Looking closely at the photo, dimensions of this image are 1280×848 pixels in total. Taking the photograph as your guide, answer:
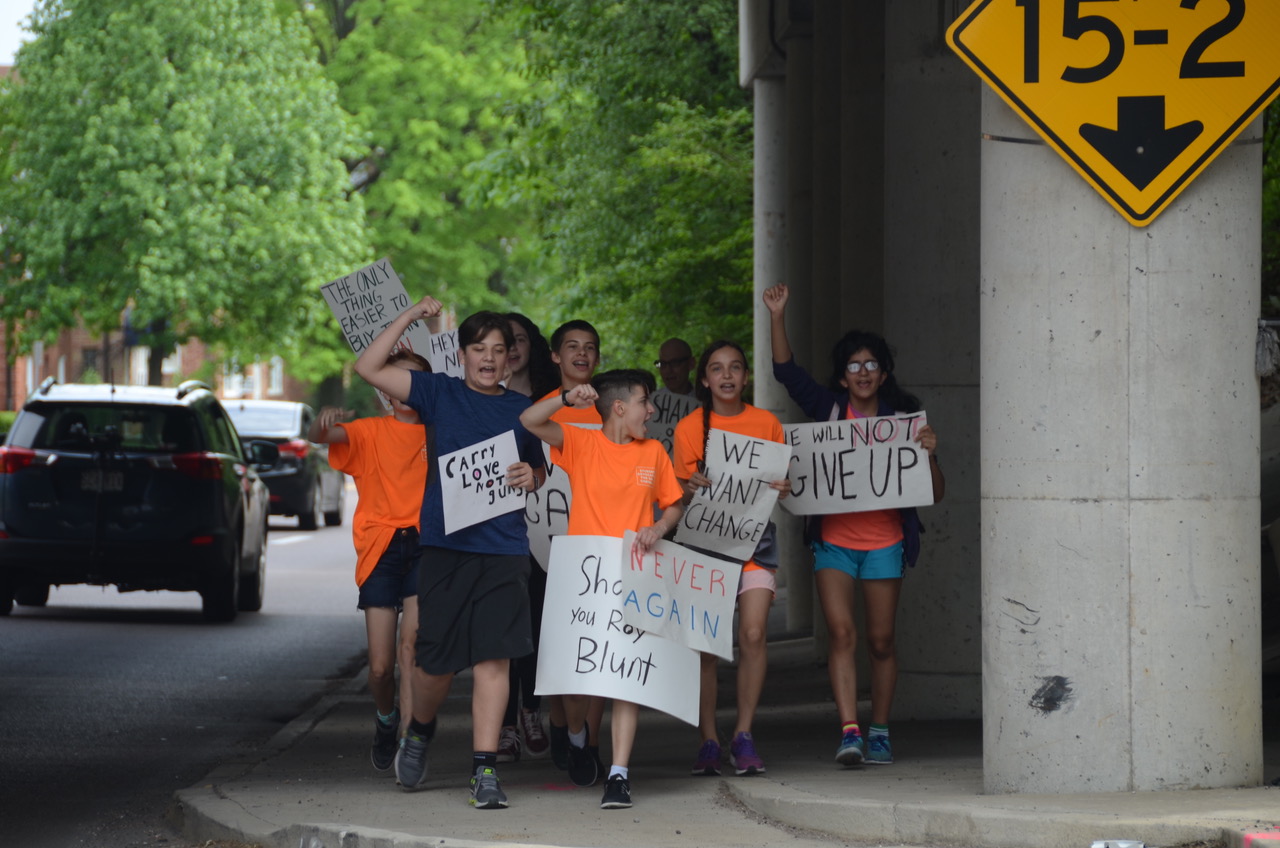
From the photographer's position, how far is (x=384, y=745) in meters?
9.32

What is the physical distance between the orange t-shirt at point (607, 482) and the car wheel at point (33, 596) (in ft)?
38.0

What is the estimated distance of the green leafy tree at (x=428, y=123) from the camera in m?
52.9

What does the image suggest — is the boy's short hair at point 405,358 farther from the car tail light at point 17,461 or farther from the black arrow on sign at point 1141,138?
the car tail light at point 17,461

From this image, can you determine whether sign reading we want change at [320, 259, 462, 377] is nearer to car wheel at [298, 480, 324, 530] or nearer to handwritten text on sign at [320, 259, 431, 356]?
handwritten text on sign at [320, 259, 431, 356]

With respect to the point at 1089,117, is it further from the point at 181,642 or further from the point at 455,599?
the point at 181,642

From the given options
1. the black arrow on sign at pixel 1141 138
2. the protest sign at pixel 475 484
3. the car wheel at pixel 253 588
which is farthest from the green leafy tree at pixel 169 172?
the black arrow on sign at pixel 1141 138

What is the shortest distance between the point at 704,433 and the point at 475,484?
4.07 ft

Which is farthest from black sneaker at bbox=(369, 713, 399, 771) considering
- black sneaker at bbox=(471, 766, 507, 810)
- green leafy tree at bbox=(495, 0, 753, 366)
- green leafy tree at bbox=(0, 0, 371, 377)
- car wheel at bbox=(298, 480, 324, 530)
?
green leafy tree at bbox=(0, 0, 371, 377)

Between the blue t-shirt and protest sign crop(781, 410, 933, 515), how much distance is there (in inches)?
59.7

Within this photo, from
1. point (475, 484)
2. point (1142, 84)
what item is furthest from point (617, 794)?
point (1142, 84)

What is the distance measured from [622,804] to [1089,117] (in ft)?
10.4

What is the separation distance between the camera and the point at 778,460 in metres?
8.79

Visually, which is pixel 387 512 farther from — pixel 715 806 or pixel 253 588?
pixel 253 588

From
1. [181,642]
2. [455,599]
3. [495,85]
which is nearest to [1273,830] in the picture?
[455,599]
